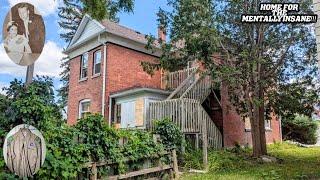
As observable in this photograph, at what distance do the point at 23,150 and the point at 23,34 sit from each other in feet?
5.12

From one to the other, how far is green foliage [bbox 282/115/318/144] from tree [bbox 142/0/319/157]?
417 inches

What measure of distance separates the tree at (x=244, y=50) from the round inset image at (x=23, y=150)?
8.14 m

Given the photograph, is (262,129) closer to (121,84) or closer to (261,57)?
(261,57)

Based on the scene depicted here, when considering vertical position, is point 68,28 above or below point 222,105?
above

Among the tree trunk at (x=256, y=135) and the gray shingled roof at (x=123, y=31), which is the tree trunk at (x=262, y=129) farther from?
the gray shingled roof at (x=123, y=31)

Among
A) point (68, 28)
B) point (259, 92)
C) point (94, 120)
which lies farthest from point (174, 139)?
point (68, 28)

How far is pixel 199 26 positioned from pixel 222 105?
5.88 metres

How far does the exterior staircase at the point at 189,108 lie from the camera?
13070 millimetres

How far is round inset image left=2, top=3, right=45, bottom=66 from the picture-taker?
4207mm

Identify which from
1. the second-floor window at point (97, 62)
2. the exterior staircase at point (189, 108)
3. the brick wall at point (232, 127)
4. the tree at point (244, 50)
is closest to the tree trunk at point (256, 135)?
the tree at point (244, 50)

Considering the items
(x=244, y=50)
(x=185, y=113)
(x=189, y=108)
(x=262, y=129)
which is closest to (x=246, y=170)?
(x=185, y=113)

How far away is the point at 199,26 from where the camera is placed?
37.8 feet

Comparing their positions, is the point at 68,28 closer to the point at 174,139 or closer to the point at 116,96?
the point at 116,96

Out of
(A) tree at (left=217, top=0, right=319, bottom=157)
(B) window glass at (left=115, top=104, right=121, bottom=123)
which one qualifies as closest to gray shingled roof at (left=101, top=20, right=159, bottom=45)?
(B) window glass at (left=115, top=104, right=121, bottom=123)
